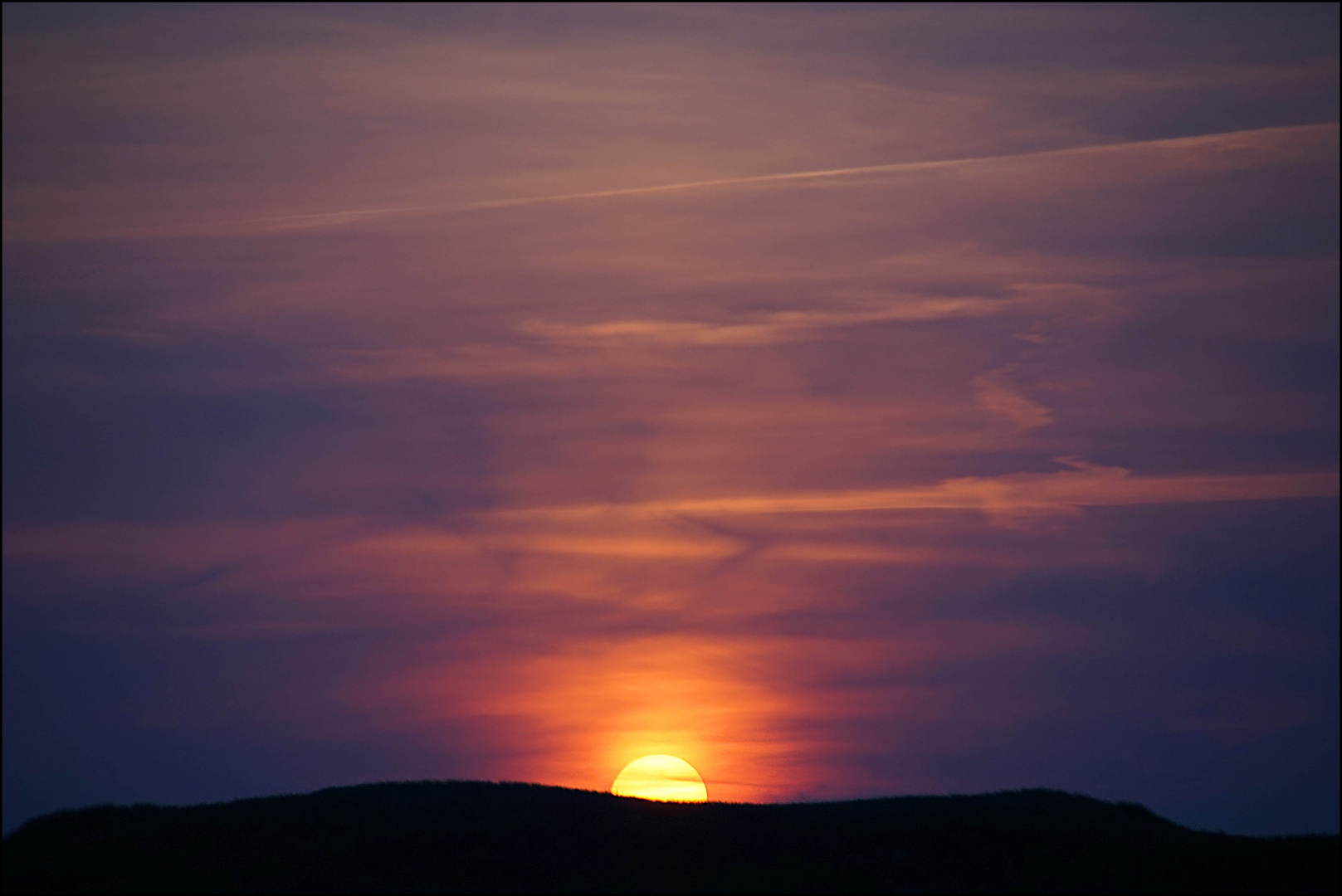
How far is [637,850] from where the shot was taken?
139 ft

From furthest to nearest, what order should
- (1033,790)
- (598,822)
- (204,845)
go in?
(1033,790), (598,822), (204,845)

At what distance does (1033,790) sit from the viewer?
48.0 metres

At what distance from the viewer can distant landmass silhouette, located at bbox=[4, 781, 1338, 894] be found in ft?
130

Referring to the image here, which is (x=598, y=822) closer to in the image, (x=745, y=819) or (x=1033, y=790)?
(x=745, y=819)

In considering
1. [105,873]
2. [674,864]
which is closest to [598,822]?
[674,864]

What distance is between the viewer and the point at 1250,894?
128 feet

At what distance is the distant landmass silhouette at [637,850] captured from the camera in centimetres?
3956

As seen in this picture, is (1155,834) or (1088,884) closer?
(1088,884)

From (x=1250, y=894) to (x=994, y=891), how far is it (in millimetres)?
7091

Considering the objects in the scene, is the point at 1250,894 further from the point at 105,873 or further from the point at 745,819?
the point at 105,873

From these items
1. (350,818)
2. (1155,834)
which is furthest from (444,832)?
(1155,834)

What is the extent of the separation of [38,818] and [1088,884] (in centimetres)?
3207

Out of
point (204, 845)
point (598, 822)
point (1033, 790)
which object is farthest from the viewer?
point (1033, 790)

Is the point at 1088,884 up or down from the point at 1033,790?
down
